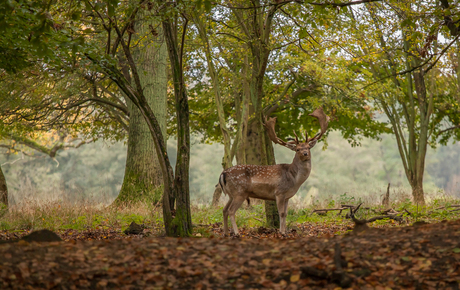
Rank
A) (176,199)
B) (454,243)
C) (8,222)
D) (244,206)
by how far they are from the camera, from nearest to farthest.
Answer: (454,243)
(176,199)
(8,222)
(244,206)

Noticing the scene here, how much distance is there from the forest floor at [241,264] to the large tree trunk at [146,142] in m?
7.66

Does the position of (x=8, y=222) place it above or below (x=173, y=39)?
below

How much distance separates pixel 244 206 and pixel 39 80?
24.8 feet

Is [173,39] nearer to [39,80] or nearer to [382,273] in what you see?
[382,273]

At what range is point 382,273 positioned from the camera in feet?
15.0

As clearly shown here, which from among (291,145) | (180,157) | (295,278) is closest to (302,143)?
(291,145)

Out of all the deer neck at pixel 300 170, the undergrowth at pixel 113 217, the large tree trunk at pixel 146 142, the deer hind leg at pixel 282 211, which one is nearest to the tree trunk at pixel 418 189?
the undergrowth at pixel 113 217

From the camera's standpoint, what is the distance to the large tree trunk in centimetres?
1303

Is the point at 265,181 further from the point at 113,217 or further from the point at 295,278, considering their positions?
the point at 295,278

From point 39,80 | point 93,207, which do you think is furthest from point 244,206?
point 39,80

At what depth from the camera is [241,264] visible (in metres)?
4.77

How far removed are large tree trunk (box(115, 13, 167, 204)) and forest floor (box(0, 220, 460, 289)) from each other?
7.66 metres

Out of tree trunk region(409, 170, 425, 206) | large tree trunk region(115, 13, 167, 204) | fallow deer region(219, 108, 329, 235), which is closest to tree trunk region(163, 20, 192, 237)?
fallow deer region(219, 108, 329, 235)

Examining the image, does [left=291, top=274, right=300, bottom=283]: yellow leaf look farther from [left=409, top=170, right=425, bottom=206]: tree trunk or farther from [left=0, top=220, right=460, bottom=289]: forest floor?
[left=409, top=170, right=425, bottom=206]: tree trunk
